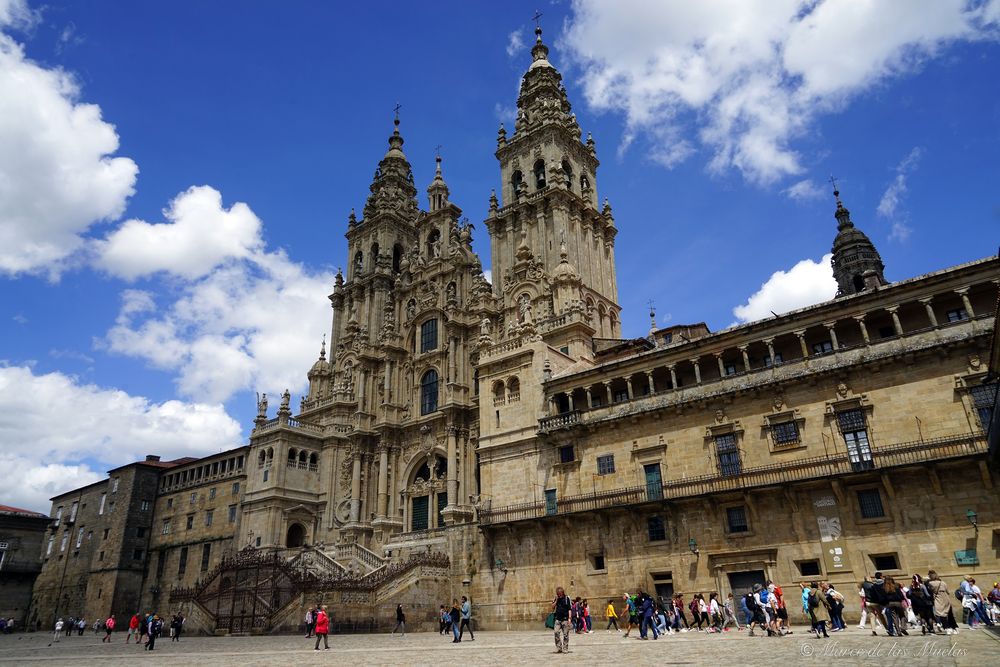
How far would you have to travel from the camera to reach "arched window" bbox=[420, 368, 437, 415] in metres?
52.2

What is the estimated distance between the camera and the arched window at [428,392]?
171ft

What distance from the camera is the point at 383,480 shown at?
50781 mm

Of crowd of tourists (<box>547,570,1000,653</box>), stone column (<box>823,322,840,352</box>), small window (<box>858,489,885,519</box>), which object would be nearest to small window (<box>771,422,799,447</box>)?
small window (<box>858,489,885,519</box>)

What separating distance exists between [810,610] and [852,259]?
39.4m

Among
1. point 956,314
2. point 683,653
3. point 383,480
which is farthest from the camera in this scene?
point 383,480

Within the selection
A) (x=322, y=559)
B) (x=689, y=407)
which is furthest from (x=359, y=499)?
(x=689, y=407)

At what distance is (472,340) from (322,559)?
19.2 metres

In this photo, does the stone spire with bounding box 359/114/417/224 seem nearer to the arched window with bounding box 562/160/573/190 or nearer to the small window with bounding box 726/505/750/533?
the arched window with bounding box 562/160/573/190

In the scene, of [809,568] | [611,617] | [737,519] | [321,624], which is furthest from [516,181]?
[321,624]

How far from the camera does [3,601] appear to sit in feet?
208

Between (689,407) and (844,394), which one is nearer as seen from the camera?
(844,394)

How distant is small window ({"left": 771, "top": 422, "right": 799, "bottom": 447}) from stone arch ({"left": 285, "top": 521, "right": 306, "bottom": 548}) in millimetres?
34526

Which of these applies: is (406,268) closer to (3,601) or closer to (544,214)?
(544,214)

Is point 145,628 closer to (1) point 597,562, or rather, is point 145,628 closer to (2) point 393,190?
(1) point 597,562
